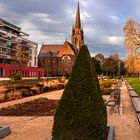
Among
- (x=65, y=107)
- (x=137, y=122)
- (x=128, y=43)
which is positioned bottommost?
(x=137, y=122)

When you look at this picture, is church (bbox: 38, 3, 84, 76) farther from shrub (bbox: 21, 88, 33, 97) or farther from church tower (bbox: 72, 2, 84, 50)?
shrub (bbox: 21, 88, 33, 97)

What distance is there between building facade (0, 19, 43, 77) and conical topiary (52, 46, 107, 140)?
81140mm

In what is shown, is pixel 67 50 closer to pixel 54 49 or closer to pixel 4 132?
pixel 54 49

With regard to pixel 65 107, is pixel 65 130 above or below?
below

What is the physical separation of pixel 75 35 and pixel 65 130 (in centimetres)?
15424

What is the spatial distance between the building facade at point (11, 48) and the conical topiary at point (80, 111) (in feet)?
266

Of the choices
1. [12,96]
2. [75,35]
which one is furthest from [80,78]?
[75,35]

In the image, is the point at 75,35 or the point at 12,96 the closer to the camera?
the point at 12,96

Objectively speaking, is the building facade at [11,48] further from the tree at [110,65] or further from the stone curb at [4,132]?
the stone curb at [4,132]

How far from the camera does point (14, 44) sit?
111500mm

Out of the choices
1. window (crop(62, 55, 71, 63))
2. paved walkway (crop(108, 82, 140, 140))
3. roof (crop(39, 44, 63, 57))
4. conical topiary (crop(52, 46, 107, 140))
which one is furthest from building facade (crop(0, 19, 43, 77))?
conical topiary (crop(52, 46, 107, 140))

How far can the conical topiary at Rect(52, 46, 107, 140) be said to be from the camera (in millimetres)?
7273

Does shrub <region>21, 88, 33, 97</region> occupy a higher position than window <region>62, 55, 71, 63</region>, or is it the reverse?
window <region>62, 55, 71, 63</region>

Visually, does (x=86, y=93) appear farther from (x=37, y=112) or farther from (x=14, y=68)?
(x=14, y=68)
